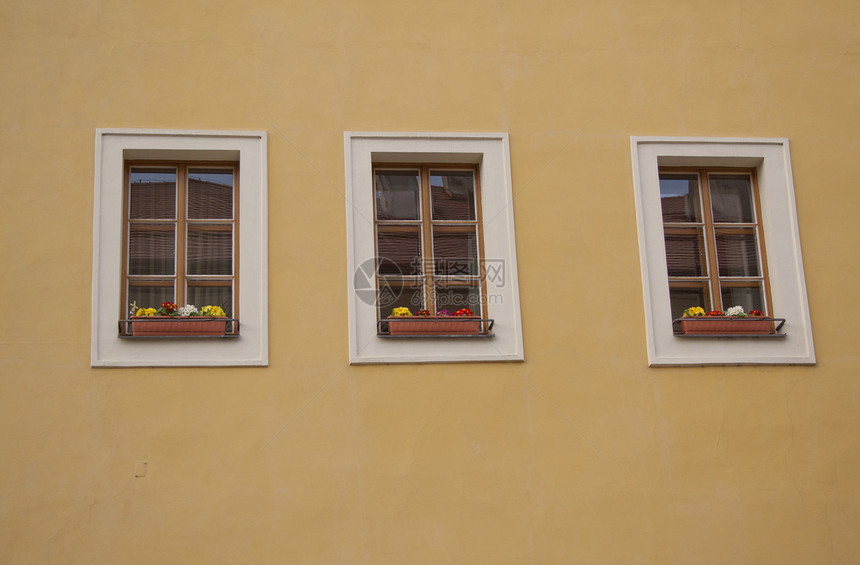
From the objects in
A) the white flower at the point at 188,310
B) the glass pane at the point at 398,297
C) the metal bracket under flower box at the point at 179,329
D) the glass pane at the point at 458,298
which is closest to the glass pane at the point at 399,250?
the glass pane at the point at 398,297

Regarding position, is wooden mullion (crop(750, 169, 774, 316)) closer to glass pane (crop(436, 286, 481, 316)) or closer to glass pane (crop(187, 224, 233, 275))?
glass pane (crop(436, 286, 481, 316))

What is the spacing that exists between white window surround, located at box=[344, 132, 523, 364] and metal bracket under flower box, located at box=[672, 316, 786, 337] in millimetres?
1441

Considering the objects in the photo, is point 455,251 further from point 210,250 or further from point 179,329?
point 179,329

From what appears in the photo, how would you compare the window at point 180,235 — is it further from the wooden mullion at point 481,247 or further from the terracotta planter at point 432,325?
the wooden mullion at point 481,247

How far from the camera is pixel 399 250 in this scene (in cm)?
848

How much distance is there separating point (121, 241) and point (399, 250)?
231 centimetres

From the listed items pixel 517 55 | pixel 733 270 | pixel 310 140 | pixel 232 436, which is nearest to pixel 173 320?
pixel 232 436

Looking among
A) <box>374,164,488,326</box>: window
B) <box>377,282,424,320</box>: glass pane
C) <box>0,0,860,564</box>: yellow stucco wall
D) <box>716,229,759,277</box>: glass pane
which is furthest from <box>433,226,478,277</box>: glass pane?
<box>716,229,759,277</box>: glass pane

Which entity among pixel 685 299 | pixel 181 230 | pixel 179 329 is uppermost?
pixel 181 230

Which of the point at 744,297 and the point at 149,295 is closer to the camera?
the point at 149,295

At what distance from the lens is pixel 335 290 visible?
8070mm

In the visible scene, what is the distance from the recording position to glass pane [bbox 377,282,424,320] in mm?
8242

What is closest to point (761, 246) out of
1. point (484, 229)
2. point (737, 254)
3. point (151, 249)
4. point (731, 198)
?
point (737, 254)

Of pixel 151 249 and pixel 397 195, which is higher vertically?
pixel 397 195
